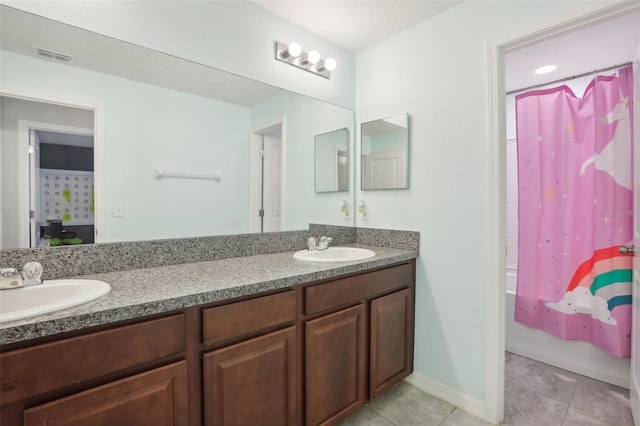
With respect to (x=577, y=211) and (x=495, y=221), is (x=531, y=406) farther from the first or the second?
(x=577, y=211)

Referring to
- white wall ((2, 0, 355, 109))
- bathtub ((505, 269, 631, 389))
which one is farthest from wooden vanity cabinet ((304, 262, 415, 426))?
white wall ((2, 0, 355, 109))

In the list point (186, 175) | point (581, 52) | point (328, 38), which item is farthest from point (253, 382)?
point (581, 52)

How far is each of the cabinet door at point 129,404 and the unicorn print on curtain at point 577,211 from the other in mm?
2475

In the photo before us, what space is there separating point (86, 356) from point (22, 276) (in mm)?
494

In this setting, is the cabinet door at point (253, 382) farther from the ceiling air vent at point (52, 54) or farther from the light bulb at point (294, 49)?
the light bulb at point (294, 49)

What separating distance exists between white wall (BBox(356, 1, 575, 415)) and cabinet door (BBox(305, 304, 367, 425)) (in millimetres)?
571

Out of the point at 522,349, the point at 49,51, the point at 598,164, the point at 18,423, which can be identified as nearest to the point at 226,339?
the point at 18,423

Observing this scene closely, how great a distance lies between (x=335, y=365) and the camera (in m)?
1.46

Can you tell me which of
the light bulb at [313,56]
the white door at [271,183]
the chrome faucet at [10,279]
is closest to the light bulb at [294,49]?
the light bulb at [313,56]

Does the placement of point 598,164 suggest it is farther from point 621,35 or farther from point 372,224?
point 372,224

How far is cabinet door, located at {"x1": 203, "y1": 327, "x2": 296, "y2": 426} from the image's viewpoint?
106 cm

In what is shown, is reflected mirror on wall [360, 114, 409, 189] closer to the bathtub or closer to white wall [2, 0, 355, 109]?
white wall [2, 0, 355, 109]

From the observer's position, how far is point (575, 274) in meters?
2.16

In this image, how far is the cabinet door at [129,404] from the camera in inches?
31.3
